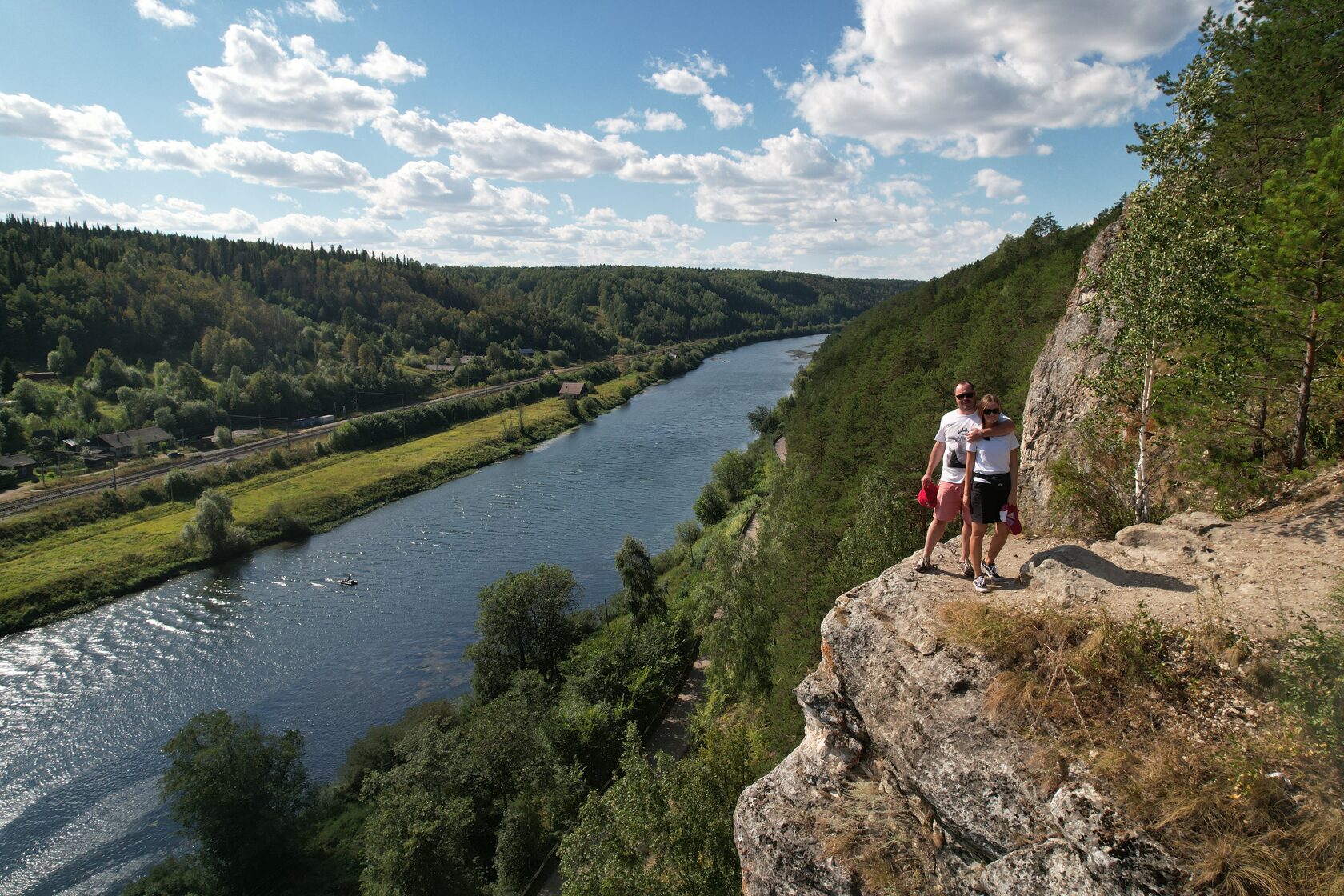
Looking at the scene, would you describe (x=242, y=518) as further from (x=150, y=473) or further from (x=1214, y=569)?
(x=1214, y=569)

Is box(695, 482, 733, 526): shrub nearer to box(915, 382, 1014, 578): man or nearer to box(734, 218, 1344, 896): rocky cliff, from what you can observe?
box(734, 218, 1344, 896): rocky cliff

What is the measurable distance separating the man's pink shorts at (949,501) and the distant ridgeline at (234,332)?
3116 inches

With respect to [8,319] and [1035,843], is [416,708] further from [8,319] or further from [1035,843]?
[8,319]

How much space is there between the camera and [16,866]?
851 inches

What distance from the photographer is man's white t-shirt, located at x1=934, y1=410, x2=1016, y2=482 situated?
786cm

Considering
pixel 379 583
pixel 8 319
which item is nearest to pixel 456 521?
pixel 379 583

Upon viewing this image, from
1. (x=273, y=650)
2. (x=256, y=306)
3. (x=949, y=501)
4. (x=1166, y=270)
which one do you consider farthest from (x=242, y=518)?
(x=256, y=306)

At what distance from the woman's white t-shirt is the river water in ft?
88.1

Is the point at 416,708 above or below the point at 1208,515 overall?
below

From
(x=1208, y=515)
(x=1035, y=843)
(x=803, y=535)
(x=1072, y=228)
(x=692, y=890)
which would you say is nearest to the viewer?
(x=1035, y=843)

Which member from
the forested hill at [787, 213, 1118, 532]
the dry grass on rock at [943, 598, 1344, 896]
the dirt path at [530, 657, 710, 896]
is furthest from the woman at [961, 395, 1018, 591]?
the dirt path at [530, 657, 710, 896]

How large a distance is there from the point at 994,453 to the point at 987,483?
35cm

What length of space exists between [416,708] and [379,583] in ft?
51.3

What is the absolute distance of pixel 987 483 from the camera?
761 centimetres
